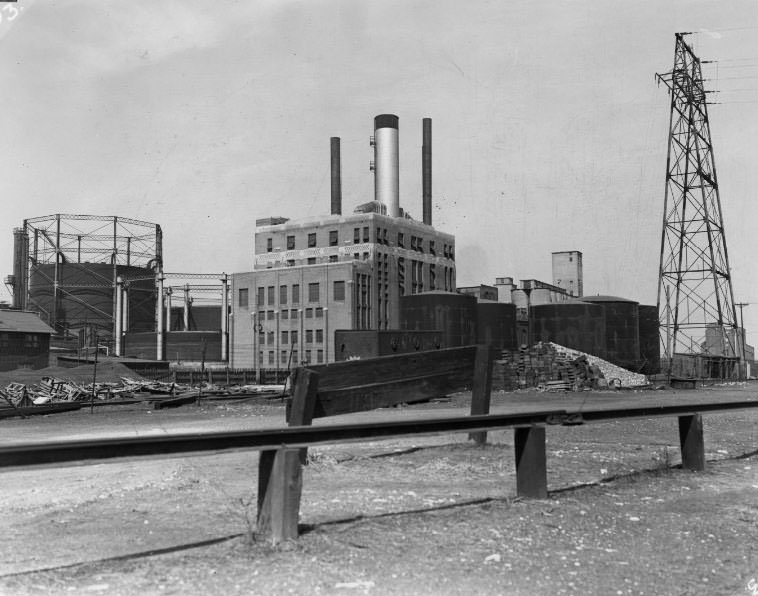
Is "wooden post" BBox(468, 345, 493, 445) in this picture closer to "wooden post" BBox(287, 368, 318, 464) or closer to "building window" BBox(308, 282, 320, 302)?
"wooden post" BBox(287, 368, 318, 464)

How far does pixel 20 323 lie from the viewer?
5559 centimetres

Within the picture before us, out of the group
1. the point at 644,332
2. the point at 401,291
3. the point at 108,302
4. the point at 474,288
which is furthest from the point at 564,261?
the point at 108,302

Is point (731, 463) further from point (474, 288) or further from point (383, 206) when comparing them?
point (474, 288)

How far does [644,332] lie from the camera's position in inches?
2466

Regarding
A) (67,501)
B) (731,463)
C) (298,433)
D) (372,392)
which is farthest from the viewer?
(731,463)

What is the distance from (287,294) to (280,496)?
Answer: 2907 inches

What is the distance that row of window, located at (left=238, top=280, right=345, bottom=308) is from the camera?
75875 millimetres

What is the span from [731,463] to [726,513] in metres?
3.70

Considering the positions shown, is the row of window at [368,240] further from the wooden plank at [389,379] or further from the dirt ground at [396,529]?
the dirt ground at [396,529]

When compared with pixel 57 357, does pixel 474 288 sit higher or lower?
higher

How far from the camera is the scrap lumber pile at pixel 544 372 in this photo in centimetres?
3888

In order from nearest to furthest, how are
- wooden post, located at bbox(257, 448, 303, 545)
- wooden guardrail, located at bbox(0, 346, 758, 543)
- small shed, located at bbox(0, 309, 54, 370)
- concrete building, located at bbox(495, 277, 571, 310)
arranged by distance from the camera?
wooden guardrail, located at bbox(0, 346, 758, 543) → wooden post, located at bbox(257, 448, 303, 545) → small shed, located at bbox(0, 309, 54, 370) → concrete building, located at bbox(495, 277, 571, 310)

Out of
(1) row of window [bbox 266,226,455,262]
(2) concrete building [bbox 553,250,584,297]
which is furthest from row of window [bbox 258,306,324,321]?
(2) concrete building [bbox 553,250,584,297]

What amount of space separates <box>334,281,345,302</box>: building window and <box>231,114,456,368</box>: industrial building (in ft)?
0.32
